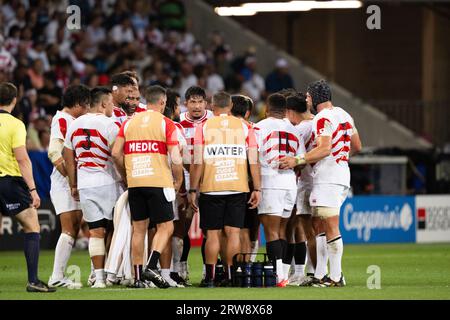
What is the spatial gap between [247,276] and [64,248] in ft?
7.77

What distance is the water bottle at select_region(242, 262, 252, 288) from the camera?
1398 cm

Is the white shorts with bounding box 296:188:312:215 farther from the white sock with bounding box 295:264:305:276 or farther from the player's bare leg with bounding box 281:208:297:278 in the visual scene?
the white sock with bounding box 295:264:305:276

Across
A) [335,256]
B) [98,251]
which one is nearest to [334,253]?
[335,256]

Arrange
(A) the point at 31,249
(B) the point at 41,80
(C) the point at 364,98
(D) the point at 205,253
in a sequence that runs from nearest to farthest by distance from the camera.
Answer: (A) the point at 31,249 < (D) the point at 205,253 < (B) the point at 41,80 < (C) the point at 364,98

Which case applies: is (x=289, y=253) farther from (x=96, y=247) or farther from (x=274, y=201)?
(x=96, y=247)

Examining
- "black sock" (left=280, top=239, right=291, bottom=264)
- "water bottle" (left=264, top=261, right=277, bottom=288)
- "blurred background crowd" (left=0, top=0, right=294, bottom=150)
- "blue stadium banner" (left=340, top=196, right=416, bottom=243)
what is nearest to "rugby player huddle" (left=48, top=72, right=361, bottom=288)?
"black sock" (left=280, top=239, right=291, bottom=264)

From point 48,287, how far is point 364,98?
21.9 m

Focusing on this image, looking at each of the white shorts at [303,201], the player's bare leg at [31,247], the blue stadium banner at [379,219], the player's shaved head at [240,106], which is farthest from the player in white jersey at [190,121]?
the blue stadium banner at [379,219]

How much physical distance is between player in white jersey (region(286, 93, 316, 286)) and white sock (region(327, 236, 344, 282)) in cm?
97

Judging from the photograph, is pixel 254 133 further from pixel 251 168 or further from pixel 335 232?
pixel 335 232

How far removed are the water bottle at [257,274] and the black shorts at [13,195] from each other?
2.87m

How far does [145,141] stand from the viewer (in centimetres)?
1380

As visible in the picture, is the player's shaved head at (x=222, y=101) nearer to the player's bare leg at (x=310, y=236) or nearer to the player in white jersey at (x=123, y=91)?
the player in white jersey at (x=123, y=91)
